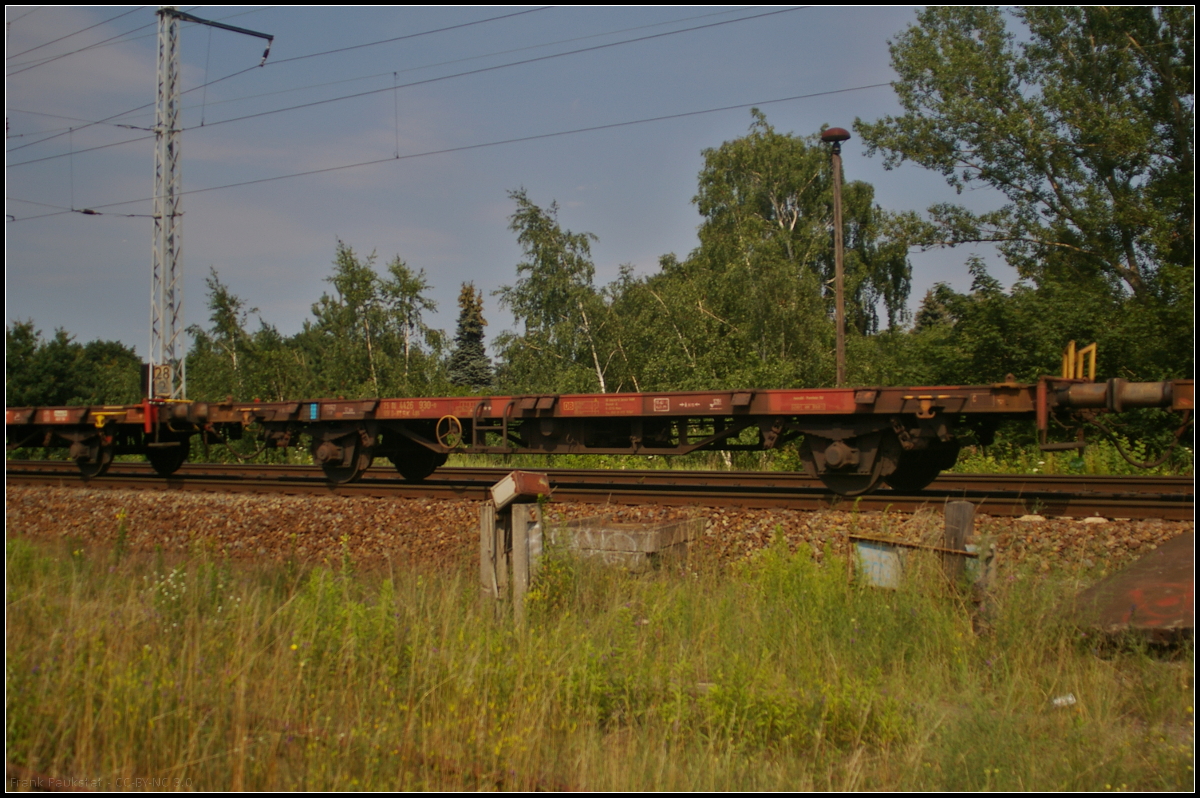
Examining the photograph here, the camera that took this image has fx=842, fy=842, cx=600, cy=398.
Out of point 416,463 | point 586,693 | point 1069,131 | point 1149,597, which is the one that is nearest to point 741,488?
point 1149,597

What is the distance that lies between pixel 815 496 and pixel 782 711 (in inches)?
208

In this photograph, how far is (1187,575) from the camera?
5.23 m

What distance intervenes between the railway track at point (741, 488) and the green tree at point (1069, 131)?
51.1 feet

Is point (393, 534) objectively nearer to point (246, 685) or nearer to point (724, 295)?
point (246, 685)

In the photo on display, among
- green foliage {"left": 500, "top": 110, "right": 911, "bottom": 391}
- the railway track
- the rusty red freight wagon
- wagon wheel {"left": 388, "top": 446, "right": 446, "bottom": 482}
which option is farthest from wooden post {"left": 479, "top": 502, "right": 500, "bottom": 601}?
green foliage {"left": 500, "top": 110, "right": 911, "bottom": 391}

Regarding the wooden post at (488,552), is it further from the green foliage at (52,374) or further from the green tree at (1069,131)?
the green foliage at (52,374)

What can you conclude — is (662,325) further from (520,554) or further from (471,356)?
(471,356)

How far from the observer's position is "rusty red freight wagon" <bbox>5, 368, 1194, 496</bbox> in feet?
27.7

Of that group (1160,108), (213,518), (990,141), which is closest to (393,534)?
(213,518)

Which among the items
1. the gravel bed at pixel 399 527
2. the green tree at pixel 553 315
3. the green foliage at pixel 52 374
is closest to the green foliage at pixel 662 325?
the green tree at pixel 553 315

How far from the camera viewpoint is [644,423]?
10.9 metres

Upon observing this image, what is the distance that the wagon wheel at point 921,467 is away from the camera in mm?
9695

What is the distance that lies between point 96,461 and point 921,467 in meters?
13.5

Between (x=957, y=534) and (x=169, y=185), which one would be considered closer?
(x=957, y=534)
